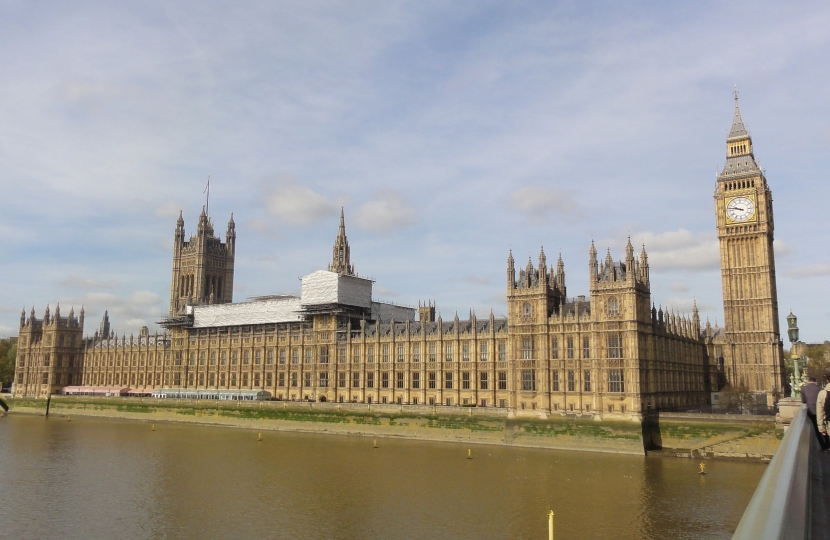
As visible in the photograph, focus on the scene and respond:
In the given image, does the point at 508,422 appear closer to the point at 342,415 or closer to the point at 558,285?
the point at 558,285

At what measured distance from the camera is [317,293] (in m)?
121

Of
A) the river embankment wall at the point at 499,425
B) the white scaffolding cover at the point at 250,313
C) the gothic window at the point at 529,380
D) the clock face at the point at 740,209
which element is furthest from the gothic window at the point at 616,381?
the white scaffolding cover at the point at 250,313

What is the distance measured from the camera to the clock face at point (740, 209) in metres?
110

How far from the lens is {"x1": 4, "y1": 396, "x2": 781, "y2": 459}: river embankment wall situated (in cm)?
7094

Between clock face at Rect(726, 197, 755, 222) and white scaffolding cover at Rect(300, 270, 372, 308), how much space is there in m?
65.0

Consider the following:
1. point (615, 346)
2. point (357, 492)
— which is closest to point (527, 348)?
point (615, 346)

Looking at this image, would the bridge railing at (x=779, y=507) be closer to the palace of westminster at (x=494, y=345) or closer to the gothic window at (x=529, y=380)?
the palace of westminster at (x=494, y=345)

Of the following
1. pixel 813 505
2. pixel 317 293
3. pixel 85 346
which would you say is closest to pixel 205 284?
pixel 85 346

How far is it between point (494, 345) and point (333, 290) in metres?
35.1

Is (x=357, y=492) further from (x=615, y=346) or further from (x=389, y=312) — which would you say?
(x=389, y=312)

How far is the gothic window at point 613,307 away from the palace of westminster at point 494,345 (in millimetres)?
172

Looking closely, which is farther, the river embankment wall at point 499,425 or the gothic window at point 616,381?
the gothic window at point 616,381

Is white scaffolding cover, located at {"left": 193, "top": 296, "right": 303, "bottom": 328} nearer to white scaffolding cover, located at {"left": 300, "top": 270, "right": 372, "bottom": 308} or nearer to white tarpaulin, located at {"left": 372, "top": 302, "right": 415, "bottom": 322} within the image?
white scaffolding cover, located at {"left": 300, "top": 270, "right": 372, "bottom": 308}

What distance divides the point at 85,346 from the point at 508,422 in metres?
121
